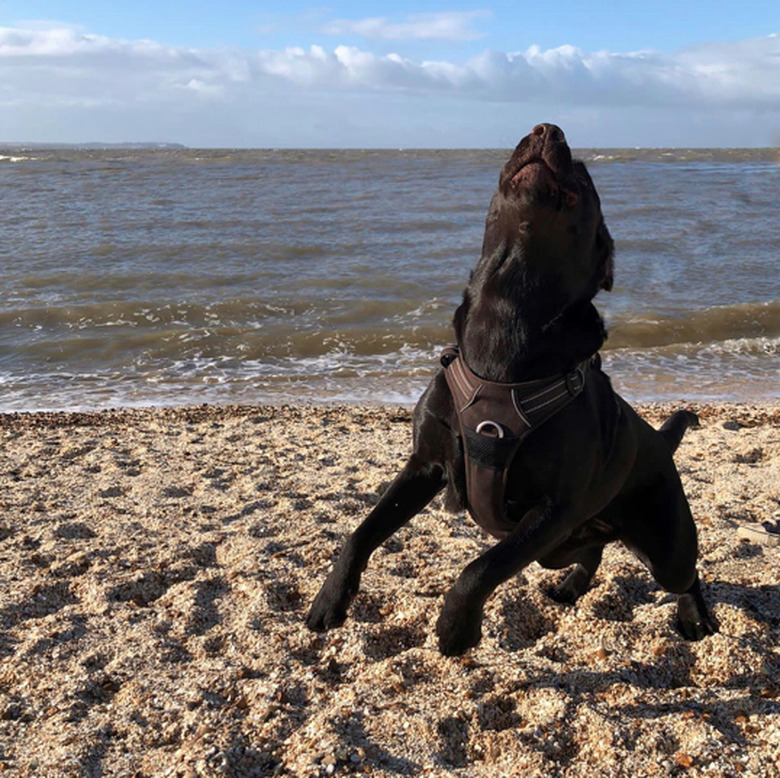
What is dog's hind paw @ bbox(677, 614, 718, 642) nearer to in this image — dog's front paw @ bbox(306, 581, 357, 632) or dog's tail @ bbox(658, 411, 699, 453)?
dog's tail @ bbox(658, 411, 699, 453)

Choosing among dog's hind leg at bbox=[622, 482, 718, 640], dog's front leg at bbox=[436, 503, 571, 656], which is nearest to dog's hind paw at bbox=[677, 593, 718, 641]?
dog's hind leg at bbox=[622, 482, 718, 640]

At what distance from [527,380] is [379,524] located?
2.56 feet

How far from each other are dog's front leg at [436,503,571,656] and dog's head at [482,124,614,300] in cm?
76

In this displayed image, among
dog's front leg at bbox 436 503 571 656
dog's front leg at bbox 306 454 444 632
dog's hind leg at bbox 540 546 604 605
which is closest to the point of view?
dog's front leg at bbox 436 503 571 656

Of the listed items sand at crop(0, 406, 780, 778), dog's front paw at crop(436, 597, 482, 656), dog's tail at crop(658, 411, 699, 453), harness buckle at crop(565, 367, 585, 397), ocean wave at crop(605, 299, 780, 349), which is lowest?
sand at crop(0, 406, 780, 778)

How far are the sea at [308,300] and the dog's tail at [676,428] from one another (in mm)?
4467

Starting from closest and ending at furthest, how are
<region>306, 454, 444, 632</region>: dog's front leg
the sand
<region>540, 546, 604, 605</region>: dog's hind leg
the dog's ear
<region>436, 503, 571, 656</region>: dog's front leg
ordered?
the sand
<region>436, 503, 571, 656</region>: dog's front leg
the dog's ear
<region>306, 454, 444, 632</region>: dog's front leg
<region>540, 546, 604, 605</region>: dog's hind leg

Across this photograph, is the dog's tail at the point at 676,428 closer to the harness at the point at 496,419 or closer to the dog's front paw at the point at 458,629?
the harness at the point at 496,419

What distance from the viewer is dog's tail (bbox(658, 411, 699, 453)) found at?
370cm

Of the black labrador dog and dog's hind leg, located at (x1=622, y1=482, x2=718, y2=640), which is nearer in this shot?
the black labrador dog

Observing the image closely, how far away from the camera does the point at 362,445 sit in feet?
20.4

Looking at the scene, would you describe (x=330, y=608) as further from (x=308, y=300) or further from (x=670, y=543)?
(x=308, y=300)

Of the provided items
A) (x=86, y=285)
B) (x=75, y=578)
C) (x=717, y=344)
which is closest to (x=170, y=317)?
(x=86, y=285)

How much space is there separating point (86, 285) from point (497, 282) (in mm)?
11688
